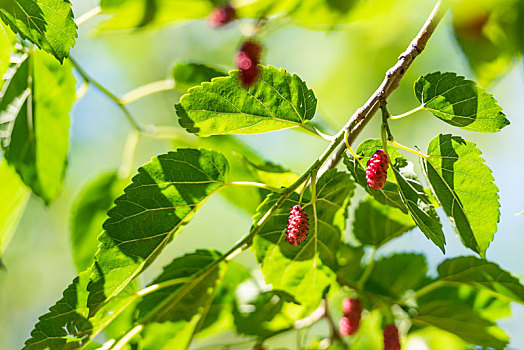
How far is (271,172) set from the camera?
2.51ft

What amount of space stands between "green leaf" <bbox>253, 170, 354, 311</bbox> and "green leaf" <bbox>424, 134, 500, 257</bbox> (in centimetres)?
12

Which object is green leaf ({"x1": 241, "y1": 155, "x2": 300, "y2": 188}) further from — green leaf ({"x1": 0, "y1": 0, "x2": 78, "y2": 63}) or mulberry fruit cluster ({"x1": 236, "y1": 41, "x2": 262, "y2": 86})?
green leaf ({"x1": 0, "y1": 0, "x2": 78, "y2": 63})

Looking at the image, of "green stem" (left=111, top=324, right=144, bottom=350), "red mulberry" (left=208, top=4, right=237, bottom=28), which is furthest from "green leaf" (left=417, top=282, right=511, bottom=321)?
"red mulberry" (left=208, top=4, right=237, bottom=28)

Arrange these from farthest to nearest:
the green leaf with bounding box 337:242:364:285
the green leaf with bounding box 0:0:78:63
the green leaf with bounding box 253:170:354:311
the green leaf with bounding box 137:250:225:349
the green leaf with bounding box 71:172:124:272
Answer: the green leaf with bounding box 71:172:124:272, the green leaf with bounding box 337:242:364:285, the green leaf with bounding box 137:250:225:349, the green leaf with bounding box 253:170:354:311, the green leaf with bounding box 0:0:78:63

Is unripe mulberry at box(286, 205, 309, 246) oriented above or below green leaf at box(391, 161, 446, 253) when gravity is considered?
above

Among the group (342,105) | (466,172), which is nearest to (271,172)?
(466,172)

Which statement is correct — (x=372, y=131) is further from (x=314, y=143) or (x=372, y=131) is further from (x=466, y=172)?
(x=466, y=172)

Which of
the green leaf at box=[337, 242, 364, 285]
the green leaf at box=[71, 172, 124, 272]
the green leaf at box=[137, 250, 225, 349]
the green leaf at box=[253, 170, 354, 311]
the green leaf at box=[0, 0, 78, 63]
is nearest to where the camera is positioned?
the green leaf at box=[0, 0, 78, 63]

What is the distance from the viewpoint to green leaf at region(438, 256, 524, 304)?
2.71 ft

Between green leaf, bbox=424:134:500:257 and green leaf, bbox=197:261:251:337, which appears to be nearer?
green leaf, bbox=424:134:500:257

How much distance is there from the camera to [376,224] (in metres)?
0.91

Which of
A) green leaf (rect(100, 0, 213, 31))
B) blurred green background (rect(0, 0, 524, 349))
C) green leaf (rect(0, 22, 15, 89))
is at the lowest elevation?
blurred green background (rect(0, 0, 524, 349))

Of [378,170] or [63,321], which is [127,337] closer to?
[63,321]

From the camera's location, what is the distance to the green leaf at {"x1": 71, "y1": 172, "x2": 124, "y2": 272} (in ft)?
3.26
